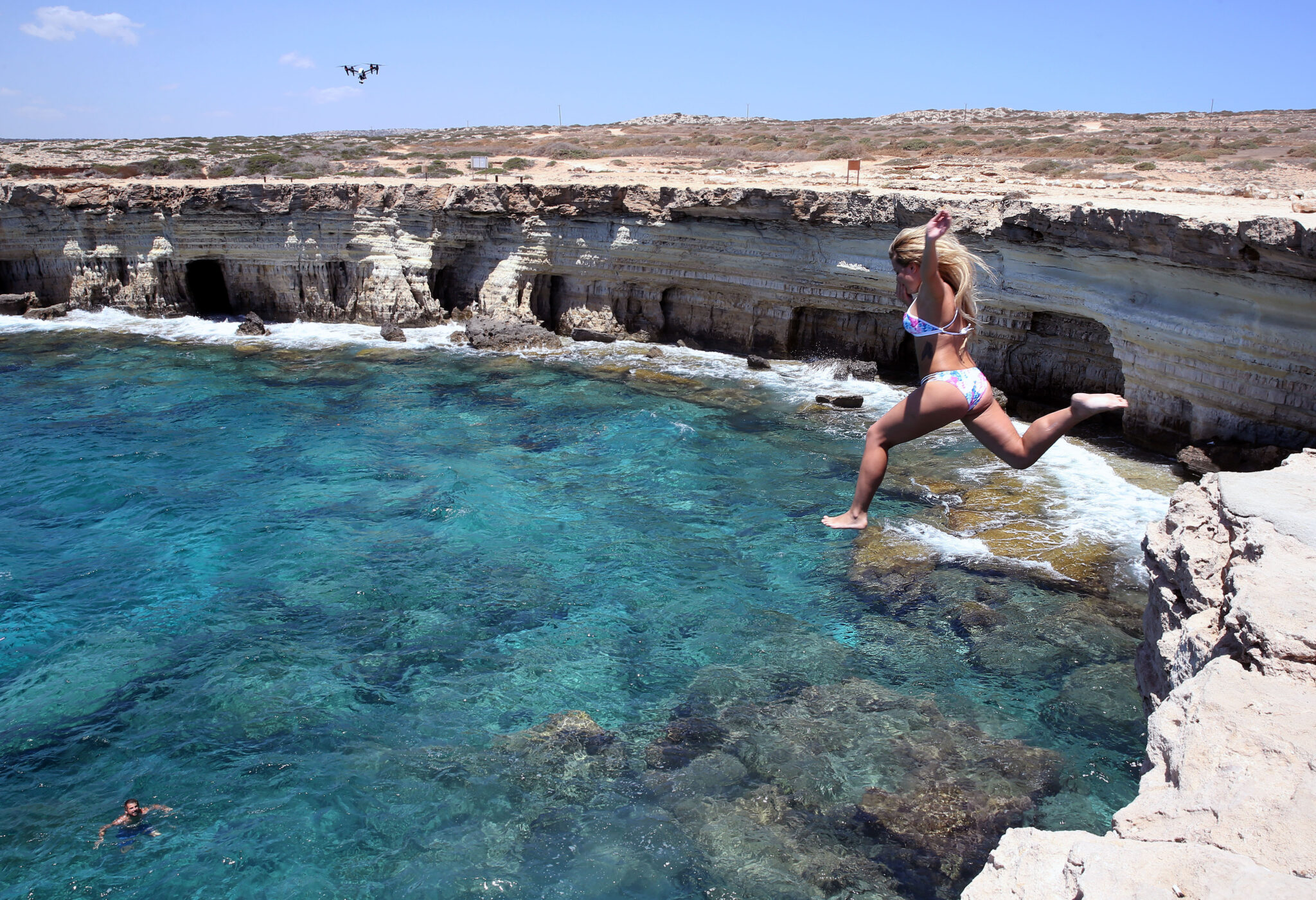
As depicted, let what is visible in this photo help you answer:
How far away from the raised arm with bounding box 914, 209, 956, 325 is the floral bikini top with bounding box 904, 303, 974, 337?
0.03 metres

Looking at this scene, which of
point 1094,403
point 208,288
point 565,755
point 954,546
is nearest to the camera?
point 1094,403

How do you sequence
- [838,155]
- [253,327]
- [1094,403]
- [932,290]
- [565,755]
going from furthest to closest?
1. [838,155]
2. [253,327]
3. [932,290]
4. [565,755]
5. [1094,403]

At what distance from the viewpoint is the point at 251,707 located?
630 cm

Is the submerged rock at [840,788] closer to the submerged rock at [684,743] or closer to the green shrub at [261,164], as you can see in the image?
the submerged rock at [684,743]

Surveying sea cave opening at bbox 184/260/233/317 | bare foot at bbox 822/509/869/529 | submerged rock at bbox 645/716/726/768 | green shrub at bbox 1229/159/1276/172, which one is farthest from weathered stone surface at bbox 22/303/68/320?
green shrub at bbox 1229/159/1276/172

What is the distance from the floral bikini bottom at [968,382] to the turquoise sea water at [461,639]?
84.6 inches

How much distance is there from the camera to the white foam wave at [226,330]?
19.7 meters

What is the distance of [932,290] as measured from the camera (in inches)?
239

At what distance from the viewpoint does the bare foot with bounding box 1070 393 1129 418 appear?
5.26 metres

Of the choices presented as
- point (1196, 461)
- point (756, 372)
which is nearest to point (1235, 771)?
point (1196, 461)

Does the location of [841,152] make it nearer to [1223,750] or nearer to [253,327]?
[253,327]

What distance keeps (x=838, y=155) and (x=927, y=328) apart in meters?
25.4

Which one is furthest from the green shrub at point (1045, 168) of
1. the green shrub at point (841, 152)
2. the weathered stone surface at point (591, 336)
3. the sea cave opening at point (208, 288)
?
the sea cave opening at point (208, 288)

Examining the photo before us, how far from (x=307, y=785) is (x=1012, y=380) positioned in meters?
13.0
